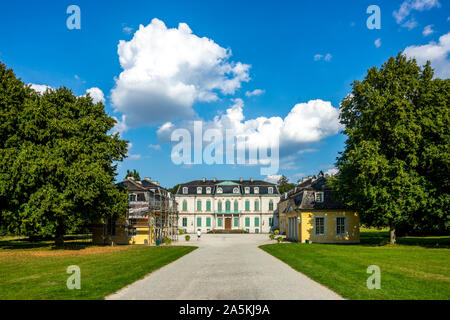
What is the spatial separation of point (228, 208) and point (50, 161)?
46.1 metres

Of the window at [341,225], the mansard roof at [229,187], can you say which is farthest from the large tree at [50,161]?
the mansard roof at [229,187]

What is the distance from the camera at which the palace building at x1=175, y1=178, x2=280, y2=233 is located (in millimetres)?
65562

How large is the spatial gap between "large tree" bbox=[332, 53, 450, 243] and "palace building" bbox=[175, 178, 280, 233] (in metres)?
37.2

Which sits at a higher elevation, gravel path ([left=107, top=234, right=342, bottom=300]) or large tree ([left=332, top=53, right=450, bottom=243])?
large tree ([left=332, top=53, right=450, bottom=243])

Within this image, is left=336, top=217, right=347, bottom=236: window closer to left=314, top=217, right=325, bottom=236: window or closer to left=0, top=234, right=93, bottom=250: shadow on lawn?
left=314, top=217, right=325, bottom=236: window

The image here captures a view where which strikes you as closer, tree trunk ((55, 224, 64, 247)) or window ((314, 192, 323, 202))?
tree trunk ((55, 224, 64, 247))

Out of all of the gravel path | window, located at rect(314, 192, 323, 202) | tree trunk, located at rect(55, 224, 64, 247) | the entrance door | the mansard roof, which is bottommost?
the entrance door

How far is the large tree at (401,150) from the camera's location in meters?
25.4

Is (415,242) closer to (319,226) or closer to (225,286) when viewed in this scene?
(319,226)

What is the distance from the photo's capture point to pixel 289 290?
9805 millimetres

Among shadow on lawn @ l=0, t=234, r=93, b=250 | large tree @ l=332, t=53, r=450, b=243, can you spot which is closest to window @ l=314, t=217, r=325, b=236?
large tree @ l=332, t=53, r=450, b=243

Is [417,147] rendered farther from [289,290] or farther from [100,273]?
[100,273]

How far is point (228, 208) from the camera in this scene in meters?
66.1
